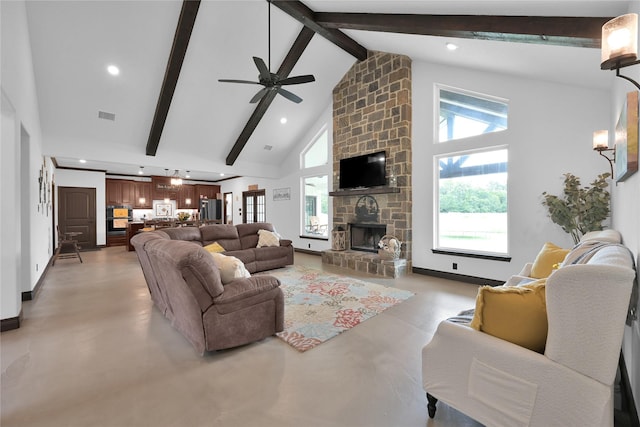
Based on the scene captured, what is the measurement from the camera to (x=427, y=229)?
5258mm

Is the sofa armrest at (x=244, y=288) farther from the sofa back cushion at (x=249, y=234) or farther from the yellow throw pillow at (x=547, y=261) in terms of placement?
the sofa back cushion at (x=249, y=234)

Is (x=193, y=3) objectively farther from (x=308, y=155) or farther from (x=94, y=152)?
(x=308, y=155)

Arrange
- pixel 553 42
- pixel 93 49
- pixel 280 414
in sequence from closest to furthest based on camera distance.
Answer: pixel 280 414 → pixel 553 42 → pixel 93 49

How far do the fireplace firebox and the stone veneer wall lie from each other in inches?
6.9

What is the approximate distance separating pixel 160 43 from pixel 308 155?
169 inches

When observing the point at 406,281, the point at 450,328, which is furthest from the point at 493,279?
the point at 450,328

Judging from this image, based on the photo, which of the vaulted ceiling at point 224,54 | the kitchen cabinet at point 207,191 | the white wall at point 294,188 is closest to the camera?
the vaulted ceiling at point 224,54

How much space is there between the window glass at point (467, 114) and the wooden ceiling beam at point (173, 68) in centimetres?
430

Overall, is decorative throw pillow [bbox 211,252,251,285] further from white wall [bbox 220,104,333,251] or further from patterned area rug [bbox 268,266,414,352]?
white wall [bbox 220,104,333,251]

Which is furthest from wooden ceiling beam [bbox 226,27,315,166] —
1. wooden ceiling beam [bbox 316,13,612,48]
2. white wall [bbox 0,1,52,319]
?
white wall [bbox 0,1,52,319]

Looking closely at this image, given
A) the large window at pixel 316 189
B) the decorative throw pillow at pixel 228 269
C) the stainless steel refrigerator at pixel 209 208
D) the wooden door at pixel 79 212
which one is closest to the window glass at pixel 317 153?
the large window at pixel 316 189

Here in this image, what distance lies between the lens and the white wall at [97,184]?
853 cm

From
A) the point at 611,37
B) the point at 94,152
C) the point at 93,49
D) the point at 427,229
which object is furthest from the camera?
the point at 94,152

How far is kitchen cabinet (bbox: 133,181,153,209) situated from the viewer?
10.1m
